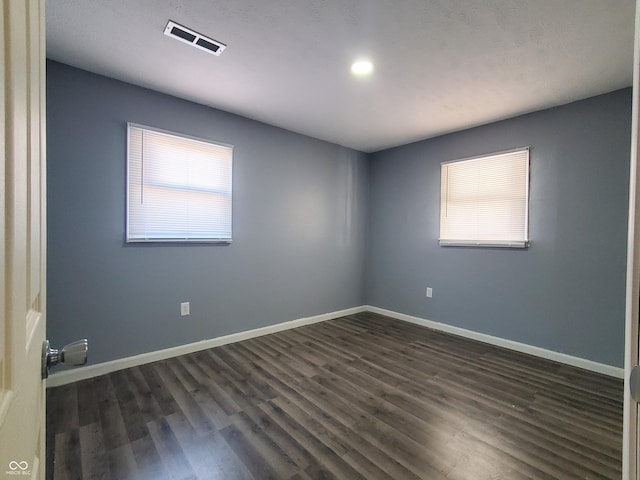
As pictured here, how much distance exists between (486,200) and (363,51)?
7.35 feet

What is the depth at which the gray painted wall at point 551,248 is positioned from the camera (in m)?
2.53

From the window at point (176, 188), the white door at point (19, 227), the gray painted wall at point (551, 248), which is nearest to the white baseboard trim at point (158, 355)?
the window at point (176, 188)

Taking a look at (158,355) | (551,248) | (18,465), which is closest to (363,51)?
(18,465)

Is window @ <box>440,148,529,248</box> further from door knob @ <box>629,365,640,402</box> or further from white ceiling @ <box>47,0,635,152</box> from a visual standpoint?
door knob @ <box>629,365,640,402</box>

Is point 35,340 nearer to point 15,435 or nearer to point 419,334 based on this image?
point 15,435

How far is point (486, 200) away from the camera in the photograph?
131 inches

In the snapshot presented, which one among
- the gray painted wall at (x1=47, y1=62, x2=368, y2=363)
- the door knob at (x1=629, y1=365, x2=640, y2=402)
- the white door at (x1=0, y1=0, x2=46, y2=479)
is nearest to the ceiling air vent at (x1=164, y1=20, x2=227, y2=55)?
the gray painted wall at (x1=47, y1=62, x2=368, y2=363)

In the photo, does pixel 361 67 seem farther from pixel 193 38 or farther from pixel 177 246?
pixel 177 246

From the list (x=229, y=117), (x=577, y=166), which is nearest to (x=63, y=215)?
(x=229, y=117)

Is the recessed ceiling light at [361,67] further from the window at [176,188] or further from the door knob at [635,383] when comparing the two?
the door knob at [635,383]

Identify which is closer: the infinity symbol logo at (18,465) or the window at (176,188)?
the infinity symbol logo at (18,465)

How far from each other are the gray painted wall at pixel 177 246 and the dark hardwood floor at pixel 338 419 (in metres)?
0.47

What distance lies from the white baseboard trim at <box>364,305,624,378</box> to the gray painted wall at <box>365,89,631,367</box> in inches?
2.0

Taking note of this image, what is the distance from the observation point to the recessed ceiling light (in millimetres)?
2158
